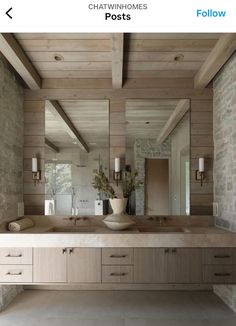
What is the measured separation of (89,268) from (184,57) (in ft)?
7.86

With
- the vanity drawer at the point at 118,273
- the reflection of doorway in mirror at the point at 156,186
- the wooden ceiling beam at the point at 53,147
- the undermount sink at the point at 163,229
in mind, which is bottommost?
the vanity drawer at the point at 118,273

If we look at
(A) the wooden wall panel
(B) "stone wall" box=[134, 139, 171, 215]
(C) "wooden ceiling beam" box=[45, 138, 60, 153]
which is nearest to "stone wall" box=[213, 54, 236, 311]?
(A) the wooden wall panel

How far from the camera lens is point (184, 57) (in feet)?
10.9

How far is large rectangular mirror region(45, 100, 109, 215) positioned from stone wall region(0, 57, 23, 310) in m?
0.34

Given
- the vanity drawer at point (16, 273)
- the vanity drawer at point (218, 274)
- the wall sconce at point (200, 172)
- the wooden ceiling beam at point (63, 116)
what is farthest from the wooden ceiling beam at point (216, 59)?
the vanity drawer at point (16, 273)

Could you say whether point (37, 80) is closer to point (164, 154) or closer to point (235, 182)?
point (164, 154)

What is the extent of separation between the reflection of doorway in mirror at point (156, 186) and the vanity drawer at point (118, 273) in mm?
976

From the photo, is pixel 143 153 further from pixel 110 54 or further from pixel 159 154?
pixel 110 54

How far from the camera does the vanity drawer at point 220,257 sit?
308 centimetres

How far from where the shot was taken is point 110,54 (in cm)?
323

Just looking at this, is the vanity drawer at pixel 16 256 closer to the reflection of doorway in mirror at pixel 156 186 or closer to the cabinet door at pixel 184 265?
the cabinet door at pixel 184 265

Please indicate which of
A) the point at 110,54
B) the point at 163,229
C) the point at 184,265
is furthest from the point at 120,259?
the point at 110,54
